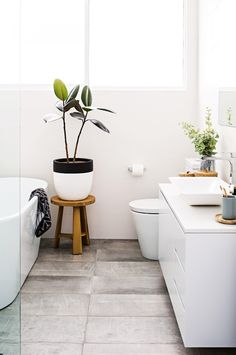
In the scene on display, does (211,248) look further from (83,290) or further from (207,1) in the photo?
(207,1)

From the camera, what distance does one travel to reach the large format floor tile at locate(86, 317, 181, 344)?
280 cm

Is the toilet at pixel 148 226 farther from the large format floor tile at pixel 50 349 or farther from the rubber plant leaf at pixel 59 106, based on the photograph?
the large format floor tile at pixel 50 349

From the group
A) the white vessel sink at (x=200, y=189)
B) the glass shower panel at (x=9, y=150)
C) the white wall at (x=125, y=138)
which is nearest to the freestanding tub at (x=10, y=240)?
the glass shower panel at (x=9, y=150)

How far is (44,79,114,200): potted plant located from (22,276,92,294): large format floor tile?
859mm

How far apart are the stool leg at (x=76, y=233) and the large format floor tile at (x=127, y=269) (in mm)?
326

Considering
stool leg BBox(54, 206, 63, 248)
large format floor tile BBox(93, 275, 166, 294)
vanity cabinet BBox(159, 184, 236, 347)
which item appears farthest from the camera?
stool leg BBox(54, 206, 63, 248)

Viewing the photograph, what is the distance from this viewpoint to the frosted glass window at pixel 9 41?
6.61 ft

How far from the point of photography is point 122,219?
4.89 m

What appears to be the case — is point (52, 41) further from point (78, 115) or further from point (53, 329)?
point (53, 329)

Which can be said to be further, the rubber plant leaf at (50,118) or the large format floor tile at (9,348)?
the rubber plant leaf at (50,118)

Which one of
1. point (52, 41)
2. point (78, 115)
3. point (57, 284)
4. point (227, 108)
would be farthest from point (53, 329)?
point (52, 41)

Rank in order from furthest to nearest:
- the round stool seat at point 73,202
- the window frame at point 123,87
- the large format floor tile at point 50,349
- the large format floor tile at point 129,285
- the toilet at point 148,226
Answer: the window frame at point 123,87 < the round stool seat at point 73,202 < the toilet at point 148,226 < the large format floor tile at point 129,285 < the large format floor tile at point 50,349

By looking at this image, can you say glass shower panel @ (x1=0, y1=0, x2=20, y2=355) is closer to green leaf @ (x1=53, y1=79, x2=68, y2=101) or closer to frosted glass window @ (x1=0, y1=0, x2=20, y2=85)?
frosted glass window @ (x1=0, y1=0, x2=20, y2=85)

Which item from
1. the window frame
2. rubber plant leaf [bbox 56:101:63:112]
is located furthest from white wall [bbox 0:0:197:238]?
rubber plant leaf [bbox 56:101:63:112]
